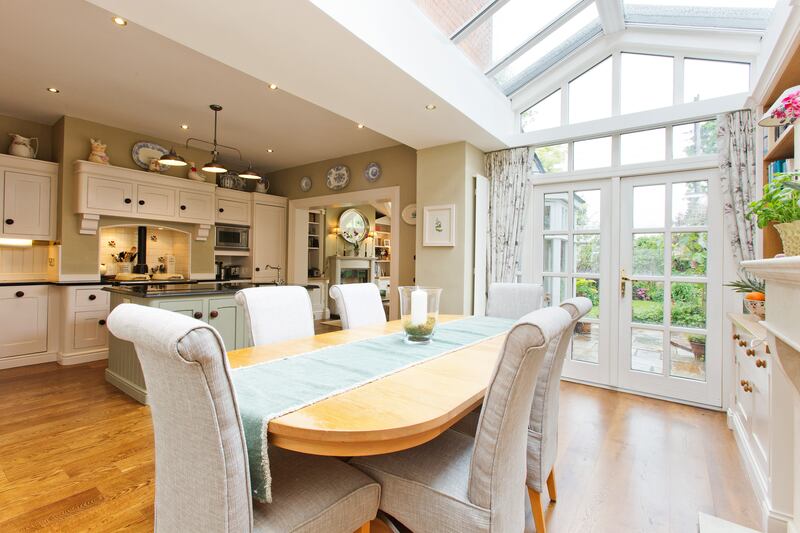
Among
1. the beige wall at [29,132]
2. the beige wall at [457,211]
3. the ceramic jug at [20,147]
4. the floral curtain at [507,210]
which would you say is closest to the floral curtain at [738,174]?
the floral curtain at [507,210]

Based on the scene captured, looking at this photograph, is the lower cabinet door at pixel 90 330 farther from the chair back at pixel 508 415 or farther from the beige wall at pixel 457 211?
the chair back at pixel 508 415

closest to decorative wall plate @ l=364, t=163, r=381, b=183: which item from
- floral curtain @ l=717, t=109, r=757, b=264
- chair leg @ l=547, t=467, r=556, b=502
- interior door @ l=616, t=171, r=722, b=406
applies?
interior door @ l=616, t=171, r=722, b=406

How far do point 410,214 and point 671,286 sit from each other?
103 inches

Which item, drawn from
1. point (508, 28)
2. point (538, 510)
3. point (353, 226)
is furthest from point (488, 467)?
point (353, 226)

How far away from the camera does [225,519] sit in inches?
33.1

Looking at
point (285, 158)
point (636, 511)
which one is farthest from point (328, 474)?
point (285, 158)

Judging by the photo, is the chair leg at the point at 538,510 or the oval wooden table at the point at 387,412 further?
the chair leg at the point at 538,510

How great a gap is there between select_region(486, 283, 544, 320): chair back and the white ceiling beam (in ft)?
7.67

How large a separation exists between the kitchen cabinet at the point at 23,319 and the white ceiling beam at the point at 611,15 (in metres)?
6.01

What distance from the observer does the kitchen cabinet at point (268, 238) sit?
5.86 metres

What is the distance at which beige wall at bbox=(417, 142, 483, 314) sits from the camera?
380 centimetres

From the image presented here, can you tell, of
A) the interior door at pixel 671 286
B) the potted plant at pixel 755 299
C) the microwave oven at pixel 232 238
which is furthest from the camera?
the microwave oven at pixel 232 238

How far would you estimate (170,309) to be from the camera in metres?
2.98

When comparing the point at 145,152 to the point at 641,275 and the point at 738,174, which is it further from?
the point at 738,174
